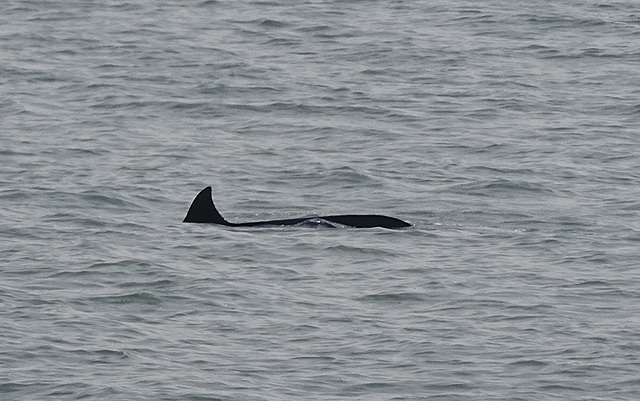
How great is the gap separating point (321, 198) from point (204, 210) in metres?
2.08

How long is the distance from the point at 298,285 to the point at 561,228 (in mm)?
3567

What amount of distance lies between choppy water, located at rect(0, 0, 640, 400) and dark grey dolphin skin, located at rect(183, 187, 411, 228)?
6.5 inches

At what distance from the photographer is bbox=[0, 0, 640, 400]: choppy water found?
13.3 m

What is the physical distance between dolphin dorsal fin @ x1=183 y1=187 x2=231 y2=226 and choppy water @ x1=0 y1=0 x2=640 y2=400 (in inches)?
5.5

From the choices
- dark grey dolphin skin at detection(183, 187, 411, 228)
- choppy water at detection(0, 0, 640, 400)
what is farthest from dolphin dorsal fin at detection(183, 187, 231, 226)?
choppy water at detection(0, 0, 640, 400)

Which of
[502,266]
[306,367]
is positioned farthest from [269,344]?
[502,266]

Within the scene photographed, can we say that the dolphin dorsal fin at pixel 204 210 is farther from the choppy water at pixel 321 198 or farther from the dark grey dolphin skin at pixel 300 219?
the choppy water at pixel 321 198

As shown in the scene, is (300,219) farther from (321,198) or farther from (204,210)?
(321,198)

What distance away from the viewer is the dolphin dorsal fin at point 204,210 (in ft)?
59.3

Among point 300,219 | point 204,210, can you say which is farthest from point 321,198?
point 204,210

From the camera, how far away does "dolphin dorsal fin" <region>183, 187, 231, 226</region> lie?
1806cm

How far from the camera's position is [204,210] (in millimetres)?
18078

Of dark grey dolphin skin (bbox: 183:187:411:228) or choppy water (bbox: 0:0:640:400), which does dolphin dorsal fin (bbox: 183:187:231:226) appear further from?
choppy water (bbox: 0:0:640:400)

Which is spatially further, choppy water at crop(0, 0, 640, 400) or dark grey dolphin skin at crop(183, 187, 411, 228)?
dark grey dolphin skin at crop(183, 187, 411, 228)
